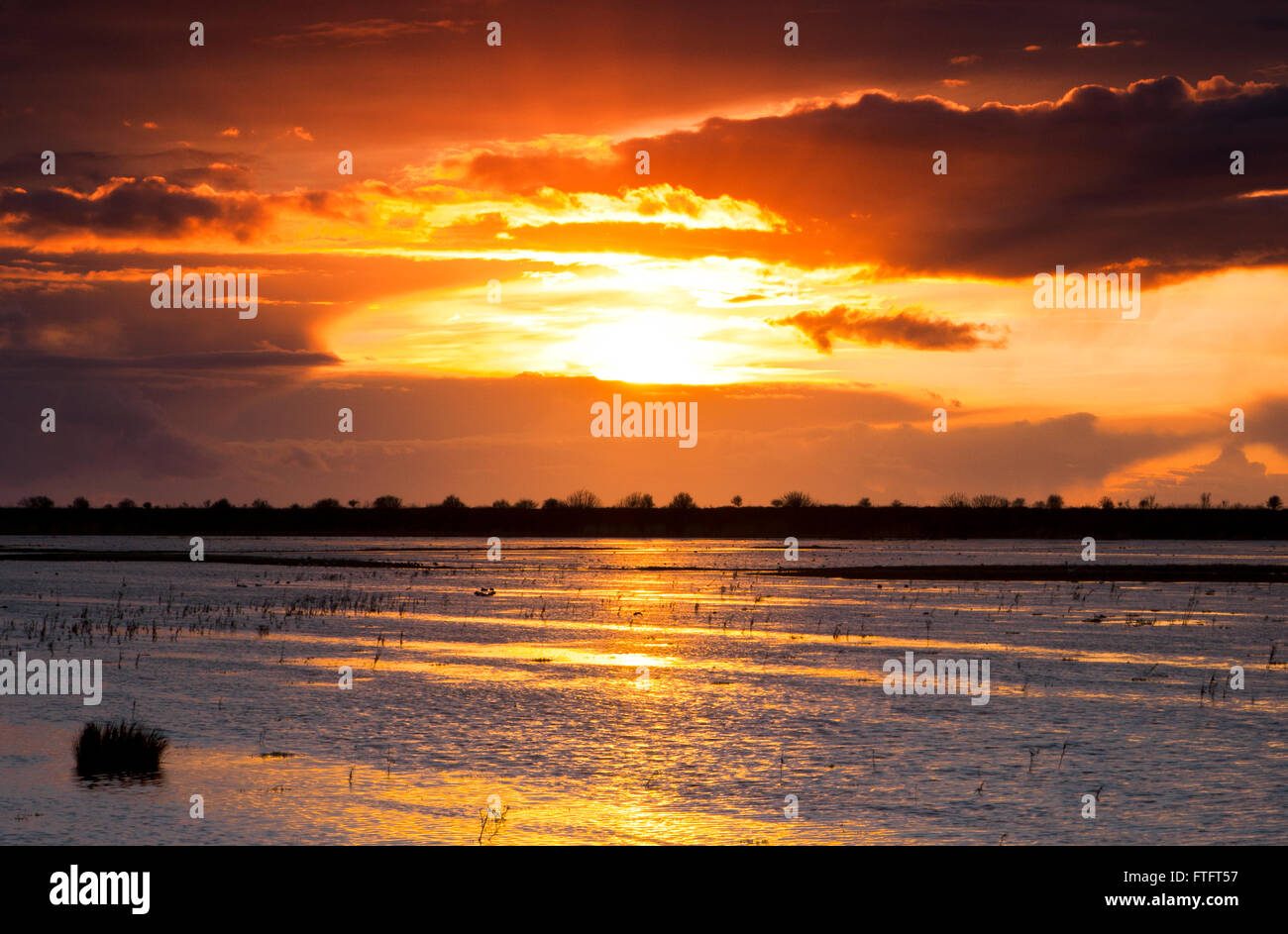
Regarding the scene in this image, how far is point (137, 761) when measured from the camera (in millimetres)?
20047

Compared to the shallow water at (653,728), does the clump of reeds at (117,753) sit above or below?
above

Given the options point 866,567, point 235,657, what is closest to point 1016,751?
point 235,657

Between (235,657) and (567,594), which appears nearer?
(235,657)

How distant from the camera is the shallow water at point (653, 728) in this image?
17.0 metres

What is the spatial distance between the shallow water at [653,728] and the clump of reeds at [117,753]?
449 millimetres

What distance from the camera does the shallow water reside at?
17.0m

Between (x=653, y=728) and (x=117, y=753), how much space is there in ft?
34.5

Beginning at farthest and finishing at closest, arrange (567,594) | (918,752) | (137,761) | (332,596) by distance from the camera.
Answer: (567,594) < (332,596) < (918,752) < (137,761)

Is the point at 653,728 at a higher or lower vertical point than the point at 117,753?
lower

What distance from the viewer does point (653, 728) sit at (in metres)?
24.6

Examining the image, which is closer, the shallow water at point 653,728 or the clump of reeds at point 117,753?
the shallow water at point 653,728

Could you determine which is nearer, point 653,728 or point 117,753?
point 117,753
